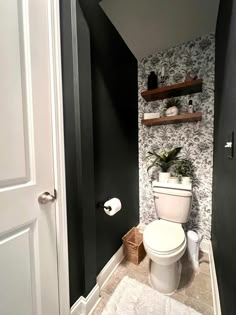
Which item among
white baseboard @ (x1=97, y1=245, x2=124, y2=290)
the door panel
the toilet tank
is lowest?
white baseboard @ (x1=97, y1=245, x2=124, y2=290)

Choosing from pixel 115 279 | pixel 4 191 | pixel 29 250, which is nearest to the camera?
pixel 4 191

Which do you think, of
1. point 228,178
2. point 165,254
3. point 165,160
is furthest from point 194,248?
point 228,178

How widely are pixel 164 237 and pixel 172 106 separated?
4.35 ft

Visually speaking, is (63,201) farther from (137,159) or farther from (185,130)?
(185,130)

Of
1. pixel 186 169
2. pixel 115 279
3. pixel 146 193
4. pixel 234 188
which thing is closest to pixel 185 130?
pixel 186 169

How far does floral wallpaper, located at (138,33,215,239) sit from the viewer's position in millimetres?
1637

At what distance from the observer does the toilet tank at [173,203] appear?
1.55 meters

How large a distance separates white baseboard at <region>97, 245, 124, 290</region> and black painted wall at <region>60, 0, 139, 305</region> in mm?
48

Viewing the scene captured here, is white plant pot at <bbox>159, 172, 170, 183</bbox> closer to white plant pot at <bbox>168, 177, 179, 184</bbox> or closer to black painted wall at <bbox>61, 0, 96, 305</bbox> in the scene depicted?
white plant pot at <bbox>168, 177, 179, 184</bbox>

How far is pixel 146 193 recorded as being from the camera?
6.64 feet

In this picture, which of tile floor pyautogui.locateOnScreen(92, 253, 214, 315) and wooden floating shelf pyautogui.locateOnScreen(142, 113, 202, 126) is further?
wooden floating shelf pyautogui.locateOnScreen(142, 113, 202, 126)

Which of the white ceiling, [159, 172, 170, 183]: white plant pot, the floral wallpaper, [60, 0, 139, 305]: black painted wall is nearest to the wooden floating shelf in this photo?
the floral wallpaper

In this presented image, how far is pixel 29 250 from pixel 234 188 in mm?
1065

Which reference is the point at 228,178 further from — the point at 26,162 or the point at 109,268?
the point at 109,268
